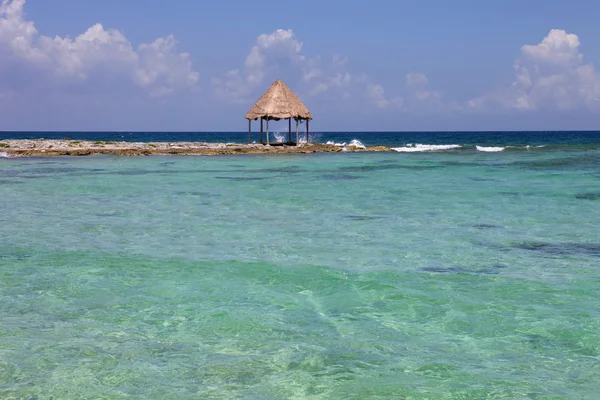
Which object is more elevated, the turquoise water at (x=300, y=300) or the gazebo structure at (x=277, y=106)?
the gazebo structure at (x=277, y=106)

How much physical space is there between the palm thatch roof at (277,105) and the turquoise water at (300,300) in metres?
26.2

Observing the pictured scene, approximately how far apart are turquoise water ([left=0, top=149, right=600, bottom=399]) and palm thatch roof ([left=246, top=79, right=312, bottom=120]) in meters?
26.2

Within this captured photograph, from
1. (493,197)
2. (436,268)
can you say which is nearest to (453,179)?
(493,197)

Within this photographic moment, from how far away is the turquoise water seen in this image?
196 inches

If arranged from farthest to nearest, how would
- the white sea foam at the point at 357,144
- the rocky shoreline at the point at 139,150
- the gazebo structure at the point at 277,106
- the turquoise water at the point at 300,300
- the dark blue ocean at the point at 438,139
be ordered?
1. the dark blue ocean at the point at 438,139
2. the white sea foam at the point at 357,144
3. the gazebo structure at the point at 277,106
4. the rocky shoreline at the point at 139,150
5. the turquoise water at the point at 300,300

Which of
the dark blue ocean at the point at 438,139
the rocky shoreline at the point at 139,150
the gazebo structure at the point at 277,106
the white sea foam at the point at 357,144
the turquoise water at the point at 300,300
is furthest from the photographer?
the dark blue ocean at the point at 438,139

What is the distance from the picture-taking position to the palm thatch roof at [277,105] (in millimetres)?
41500

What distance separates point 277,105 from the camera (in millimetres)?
41750

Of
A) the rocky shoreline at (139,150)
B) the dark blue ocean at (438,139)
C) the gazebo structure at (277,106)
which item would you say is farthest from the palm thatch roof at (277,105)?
the dark blue ocean at (438,139)

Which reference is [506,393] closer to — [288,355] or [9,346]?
[288,355]

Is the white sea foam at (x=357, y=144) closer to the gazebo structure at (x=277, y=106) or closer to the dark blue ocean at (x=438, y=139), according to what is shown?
the dark blue ocean at (x=438, y=139)

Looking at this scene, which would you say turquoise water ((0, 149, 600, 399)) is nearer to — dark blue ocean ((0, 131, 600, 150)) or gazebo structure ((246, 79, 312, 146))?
gazebo structure ((246, 79, 312, 146))

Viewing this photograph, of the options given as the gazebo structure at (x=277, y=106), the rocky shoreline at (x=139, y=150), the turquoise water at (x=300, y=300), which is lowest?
the turquoise water at (x=300, y=300)

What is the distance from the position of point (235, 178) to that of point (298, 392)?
19547 millimetres
